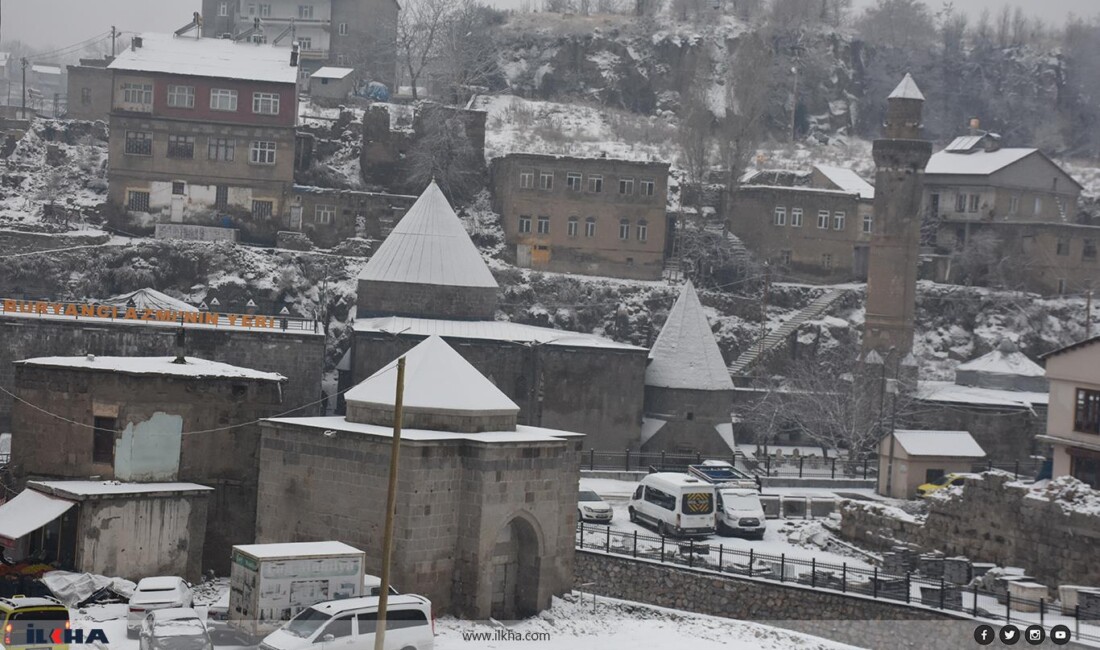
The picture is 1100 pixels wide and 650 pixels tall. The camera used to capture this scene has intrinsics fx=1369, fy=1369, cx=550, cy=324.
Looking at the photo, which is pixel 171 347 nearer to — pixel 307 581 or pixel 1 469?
pixel 1 469

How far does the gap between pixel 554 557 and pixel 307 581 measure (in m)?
6.31

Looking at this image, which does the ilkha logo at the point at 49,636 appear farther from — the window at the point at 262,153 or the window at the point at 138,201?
the window at the point at 262,153

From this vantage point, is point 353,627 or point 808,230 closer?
point 353,627

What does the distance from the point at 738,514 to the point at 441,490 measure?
12.7 meters

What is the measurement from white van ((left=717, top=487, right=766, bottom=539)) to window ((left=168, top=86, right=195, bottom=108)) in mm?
34324

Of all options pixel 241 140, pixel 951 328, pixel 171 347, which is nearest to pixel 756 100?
pixel 951 328

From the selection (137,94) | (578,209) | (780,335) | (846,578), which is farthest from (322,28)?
(846,578)

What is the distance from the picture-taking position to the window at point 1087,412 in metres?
38.2

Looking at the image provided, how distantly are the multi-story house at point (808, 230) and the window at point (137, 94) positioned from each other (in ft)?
92.1

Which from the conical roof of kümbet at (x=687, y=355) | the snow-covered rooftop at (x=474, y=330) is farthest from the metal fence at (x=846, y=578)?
the conical roof of kümbet at (x=687, y=355)

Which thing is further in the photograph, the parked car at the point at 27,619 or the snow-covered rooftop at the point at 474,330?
the snow-covered rooftop at the point at 474,330

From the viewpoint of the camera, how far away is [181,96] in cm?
6072

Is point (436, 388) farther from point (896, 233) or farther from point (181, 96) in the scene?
point (181, 96)

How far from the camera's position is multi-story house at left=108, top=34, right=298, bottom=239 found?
6031cm
